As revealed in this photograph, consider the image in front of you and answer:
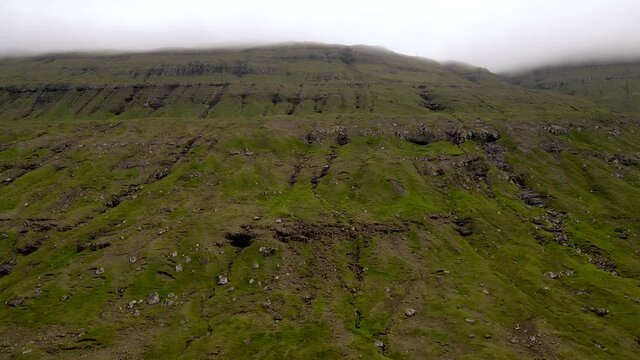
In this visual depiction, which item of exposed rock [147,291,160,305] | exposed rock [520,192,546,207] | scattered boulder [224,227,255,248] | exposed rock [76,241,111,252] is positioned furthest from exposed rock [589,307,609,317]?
exposed rock [76,241,111,252]

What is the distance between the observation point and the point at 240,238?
14650 centimetres

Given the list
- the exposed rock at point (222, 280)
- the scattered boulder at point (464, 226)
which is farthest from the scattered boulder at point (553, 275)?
the exposed rock at point (222, 280)

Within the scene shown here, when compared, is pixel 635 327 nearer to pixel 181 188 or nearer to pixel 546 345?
pixel 546 345

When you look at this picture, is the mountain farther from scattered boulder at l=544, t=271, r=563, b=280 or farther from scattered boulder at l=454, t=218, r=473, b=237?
scattered boulder at l=544, t=271, r=563, b=280

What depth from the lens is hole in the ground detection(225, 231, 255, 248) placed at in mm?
145250

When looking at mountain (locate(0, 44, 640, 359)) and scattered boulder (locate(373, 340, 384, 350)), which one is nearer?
scattered boulder (locate(373, 340, 384, 350))

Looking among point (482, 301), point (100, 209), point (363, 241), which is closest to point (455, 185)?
point (363, 241)

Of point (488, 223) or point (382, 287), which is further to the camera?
point (488, 223)

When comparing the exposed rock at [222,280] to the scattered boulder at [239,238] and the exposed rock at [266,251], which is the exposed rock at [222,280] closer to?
the exposed rock at [266,251]

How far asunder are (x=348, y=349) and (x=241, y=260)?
147ft

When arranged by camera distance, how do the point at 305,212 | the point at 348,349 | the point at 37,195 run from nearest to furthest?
the point at 348,349, the point at 305,212, the point at 37,195

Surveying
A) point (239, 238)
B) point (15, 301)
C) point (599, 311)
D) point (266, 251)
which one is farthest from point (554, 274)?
point (15, 301)

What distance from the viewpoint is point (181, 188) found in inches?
7136

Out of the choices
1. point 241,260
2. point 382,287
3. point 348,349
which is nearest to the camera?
point 348,349
